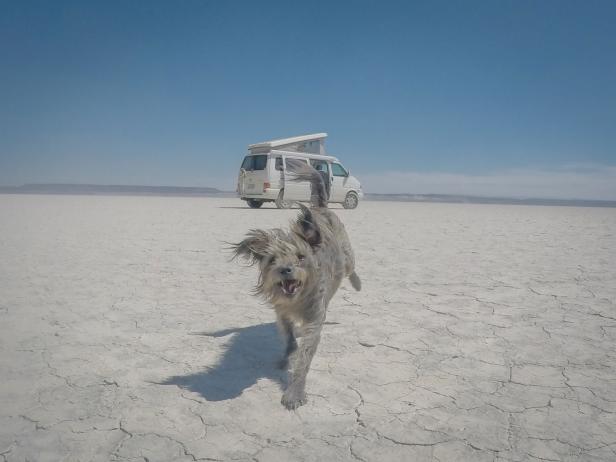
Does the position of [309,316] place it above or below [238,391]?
above

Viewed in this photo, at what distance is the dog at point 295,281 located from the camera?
2.80 metres

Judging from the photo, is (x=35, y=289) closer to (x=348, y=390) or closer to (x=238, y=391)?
(x=238, y=391)

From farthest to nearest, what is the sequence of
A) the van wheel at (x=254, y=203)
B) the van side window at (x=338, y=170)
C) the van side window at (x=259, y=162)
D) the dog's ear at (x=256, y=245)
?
the van wheel at (x=254, y=203), the van side window at (x=338, y=170), the van side window at (x=259, y=162), the dog's ear at (x=256, y=245)

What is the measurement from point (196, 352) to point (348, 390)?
1.35 metres

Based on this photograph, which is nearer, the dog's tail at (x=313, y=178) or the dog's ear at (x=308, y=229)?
the dog's ear at (x=308, y=229)

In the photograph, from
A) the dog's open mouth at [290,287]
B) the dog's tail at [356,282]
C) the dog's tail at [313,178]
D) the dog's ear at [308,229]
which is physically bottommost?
the dog's tail at [356,282]

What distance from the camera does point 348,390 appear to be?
9.30 ft

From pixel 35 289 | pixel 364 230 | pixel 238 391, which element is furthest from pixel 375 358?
pixel 364 230

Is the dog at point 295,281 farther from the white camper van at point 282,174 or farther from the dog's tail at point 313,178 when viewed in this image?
the white camper van at point 282,174

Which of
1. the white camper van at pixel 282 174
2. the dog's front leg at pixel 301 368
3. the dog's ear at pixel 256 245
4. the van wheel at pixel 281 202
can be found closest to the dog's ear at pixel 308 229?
the dog's ear at pixel 256 245

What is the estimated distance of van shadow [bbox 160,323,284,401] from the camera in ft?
9.32

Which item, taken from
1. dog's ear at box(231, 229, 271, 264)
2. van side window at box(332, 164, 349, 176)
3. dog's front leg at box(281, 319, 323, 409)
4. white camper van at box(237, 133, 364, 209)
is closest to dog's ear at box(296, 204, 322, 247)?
dog's ear at box(231, 229, 271, 264)

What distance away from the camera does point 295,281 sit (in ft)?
9.40

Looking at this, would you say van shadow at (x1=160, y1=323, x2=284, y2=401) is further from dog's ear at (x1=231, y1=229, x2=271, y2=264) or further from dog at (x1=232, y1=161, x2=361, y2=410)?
dog's ear at (x1=231, y1=229, x2=271, y2=264)
